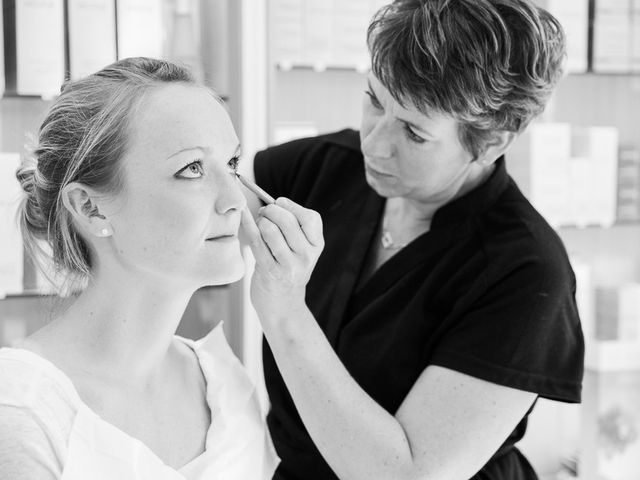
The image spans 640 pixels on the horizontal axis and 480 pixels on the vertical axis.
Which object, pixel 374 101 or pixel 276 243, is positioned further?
pixel 374 101

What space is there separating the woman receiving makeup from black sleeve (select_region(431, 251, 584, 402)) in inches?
15.2

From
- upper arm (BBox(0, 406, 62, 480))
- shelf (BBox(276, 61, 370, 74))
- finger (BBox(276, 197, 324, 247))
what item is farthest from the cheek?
shelf (BBox(276, 61, 370, 74))

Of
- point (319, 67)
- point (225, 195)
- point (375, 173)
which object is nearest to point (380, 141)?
point (375, 173)

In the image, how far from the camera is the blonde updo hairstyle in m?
1.19

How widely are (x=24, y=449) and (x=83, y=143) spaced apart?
16.5 inches

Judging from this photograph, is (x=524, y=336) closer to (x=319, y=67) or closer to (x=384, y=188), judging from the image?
(x=384, y=188)

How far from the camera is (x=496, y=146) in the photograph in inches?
56.6

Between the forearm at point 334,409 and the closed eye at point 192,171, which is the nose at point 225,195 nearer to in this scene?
the closed eye at point 192,171

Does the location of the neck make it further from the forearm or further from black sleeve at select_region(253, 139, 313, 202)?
black sleeve at select_region(253, 139, 313, 202)

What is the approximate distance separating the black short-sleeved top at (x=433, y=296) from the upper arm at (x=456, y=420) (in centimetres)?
2

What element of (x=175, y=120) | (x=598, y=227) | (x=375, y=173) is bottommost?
(x=598, y=227)

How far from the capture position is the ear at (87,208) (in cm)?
121

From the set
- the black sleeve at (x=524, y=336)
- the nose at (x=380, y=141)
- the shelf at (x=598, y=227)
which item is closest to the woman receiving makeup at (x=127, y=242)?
the nose at (x=380, y=141)

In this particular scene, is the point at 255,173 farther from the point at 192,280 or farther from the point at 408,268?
the point at 192,280
